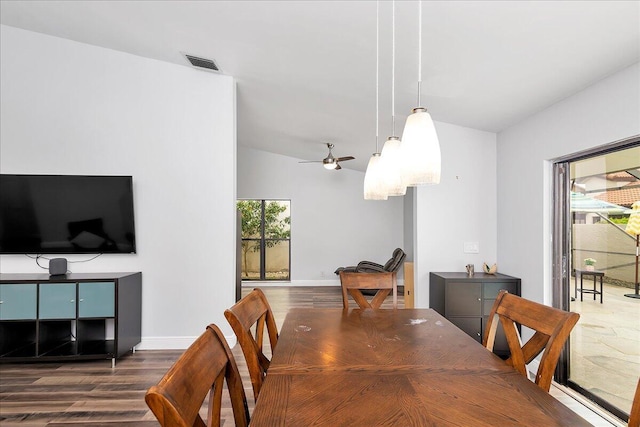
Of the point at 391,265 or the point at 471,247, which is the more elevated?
the point at 471,247

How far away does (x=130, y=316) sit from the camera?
382 centimetres

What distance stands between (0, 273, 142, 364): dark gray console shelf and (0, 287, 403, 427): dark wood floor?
5.2 inches

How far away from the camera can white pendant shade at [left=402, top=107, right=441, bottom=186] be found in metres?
1.34

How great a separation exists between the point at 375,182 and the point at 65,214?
357 centimetres

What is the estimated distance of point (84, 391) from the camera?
9.89 feet

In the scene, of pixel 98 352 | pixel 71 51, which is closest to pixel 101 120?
pixel 71 51

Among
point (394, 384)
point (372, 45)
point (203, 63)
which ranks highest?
point (203, 63)

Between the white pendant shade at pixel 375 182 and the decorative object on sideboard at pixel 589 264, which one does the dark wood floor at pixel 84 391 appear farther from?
the decorative object on sideboard at pixel 589 264

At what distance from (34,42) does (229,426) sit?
4.37 metres

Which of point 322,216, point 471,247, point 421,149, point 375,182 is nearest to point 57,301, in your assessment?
point 375,182

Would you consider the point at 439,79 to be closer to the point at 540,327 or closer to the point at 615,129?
the point at 615,129

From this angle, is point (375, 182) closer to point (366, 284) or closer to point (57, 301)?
point (366, 284)

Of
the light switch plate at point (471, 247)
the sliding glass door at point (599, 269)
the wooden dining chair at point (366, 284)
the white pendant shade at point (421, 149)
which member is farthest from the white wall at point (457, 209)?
the white pendant shade at point (421, 149)

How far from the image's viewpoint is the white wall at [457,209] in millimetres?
4188
